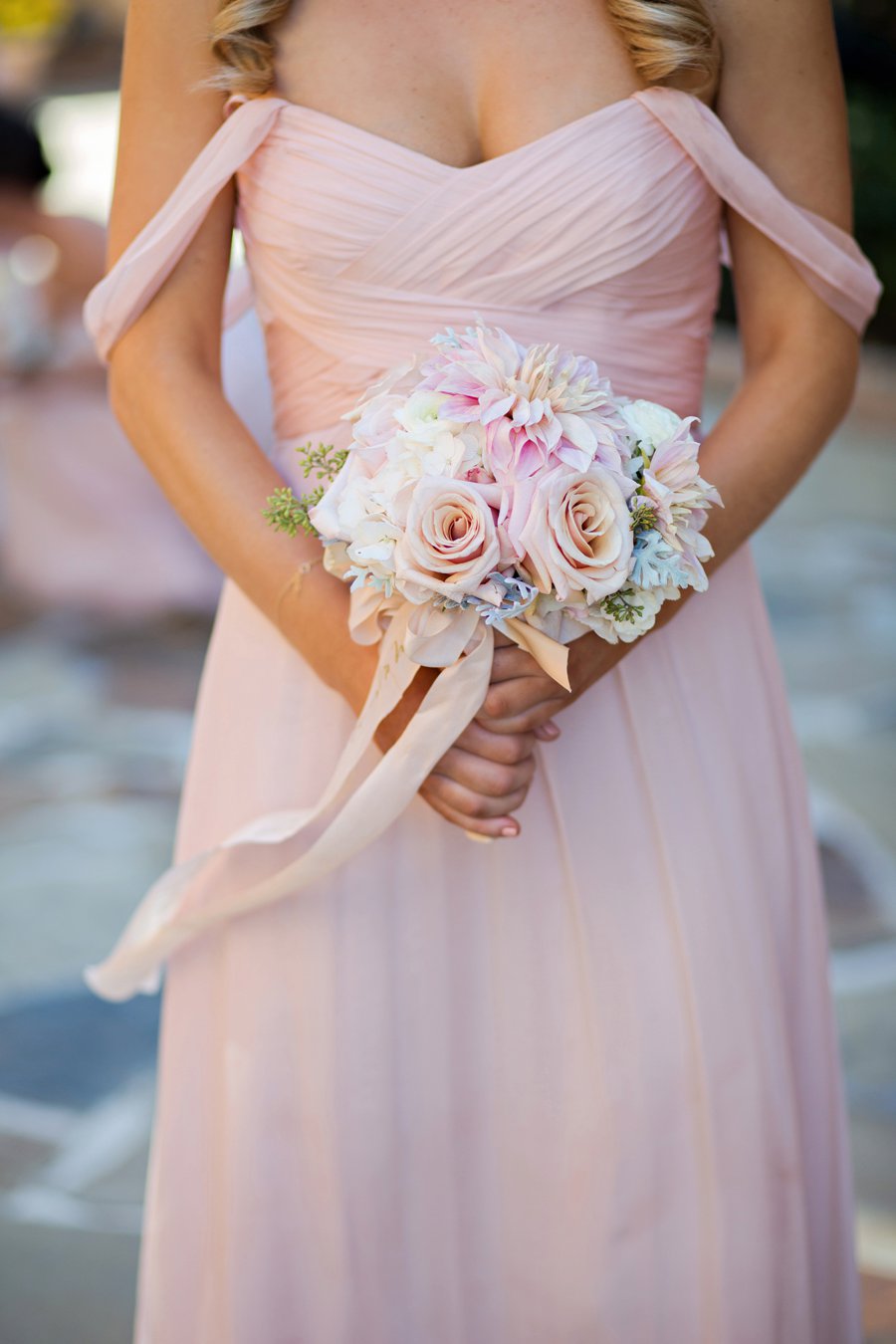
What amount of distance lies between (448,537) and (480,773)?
0.35 m

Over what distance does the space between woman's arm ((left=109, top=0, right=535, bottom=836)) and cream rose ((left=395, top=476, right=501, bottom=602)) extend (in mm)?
265

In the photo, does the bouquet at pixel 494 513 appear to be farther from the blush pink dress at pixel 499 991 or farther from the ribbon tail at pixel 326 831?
the blush pink dress at pixel 499 991

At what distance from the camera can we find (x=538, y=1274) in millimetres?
1938

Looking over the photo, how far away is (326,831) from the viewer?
1.77 metres

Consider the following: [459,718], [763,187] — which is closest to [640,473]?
[459,718]

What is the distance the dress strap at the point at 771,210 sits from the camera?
180 cm

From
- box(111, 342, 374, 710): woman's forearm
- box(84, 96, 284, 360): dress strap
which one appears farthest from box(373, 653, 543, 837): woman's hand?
box(84, 96, 284, 360): dress strap

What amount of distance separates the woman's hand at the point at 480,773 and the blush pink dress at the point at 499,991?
0.17 meters

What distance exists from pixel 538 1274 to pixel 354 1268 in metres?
0.24

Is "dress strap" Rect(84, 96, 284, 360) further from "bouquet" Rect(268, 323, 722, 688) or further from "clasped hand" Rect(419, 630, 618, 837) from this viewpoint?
"clasped hand" Rect(419, 630, 618, 837)

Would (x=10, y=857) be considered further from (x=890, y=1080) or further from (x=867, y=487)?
(x=867, y=487)

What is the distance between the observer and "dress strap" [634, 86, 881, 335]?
1.80 metres

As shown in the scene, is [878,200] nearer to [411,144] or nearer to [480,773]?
[411,144]

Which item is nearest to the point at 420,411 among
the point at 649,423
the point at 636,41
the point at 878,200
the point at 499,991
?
the point at 649,423
